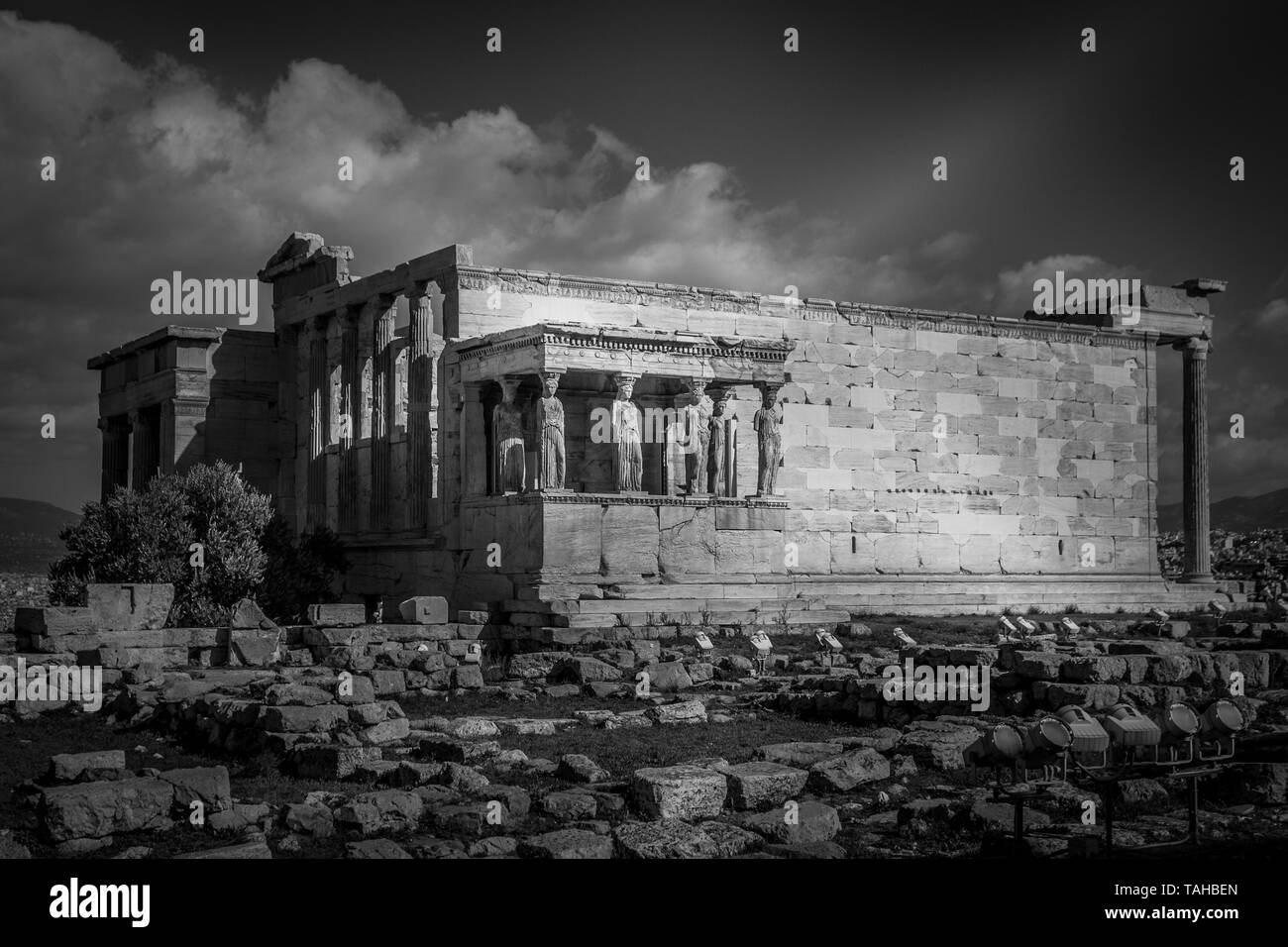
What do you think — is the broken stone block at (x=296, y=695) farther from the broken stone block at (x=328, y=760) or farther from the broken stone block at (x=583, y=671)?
the broken stone block at (x=583, y=671)

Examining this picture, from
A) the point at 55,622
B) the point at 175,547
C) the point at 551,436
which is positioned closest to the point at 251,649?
the point at 55,622

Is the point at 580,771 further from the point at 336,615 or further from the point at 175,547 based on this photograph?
the point at 175,547

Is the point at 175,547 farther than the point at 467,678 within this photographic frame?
Yes

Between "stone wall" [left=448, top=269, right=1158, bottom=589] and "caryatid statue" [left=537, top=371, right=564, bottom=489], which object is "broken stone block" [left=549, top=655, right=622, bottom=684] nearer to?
"caryatid statue" [left=537, top=371, right=564, bottom=489]

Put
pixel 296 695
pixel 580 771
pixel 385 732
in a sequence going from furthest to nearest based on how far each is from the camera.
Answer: pixel 296 695
pixel 385 732
pixel 580 771

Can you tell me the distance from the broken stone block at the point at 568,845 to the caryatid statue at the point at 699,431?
1653cm

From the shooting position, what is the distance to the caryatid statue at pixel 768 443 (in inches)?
1029

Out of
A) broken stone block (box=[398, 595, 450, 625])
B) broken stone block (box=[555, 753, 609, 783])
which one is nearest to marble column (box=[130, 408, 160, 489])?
broken stone block (box=[398, 595, 450, 625])

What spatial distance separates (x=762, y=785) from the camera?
1126 cm

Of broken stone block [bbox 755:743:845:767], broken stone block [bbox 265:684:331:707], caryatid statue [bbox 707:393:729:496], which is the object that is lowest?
broken stone block [bbox 755:743:845:767]

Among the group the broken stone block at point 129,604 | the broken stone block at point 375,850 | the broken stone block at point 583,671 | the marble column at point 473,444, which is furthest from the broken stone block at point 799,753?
the marble column at point 473,444

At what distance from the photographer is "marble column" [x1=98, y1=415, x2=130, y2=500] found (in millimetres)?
33562

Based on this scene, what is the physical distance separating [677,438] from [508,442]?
13.0 feet

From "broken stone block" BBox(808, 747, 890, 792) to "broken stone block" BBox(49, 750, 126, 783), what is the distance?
5583mm
